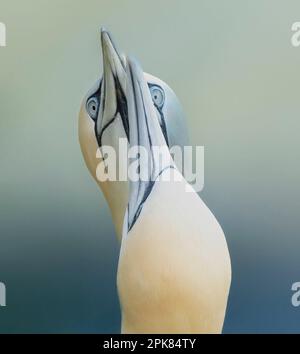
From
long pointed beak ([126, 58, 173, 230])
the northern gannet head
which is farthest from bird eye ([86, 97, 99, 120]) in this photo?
long pointed beak ([126, 58, 173, 230])

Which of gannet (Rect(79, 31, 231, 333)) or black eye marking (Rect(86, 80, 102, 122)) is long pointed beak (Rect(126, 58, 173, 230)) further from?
black eye marking (Rect(86, 80, 102, 122))

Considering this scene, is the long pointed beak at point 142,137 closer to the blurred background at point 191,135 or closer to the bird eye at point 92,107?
the bird eye at point 92,107

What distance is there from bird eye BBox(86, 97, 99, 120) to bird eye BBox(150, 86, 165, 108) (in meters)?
0.18

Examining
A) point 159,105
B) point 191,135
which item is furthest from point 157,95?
point 191,135

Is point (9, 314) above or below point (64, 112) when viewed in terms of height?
below

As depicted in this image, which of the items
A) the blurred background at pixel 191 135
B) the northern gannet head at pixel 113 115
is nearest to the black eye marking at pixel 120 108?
the northern gannet head at pixel 113 115

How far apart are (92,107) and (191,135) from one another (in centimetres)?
39

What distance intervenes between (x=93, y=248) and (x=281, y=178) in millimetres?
699

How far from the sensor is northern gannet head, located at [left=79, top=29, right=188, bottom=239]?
75.1 inches

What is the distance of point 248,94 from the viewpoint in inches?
86.0

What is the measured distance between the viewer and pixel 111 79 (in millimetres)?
1916

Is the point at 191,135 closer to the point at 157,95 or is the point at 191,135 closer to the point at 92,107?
the point at 157,95
